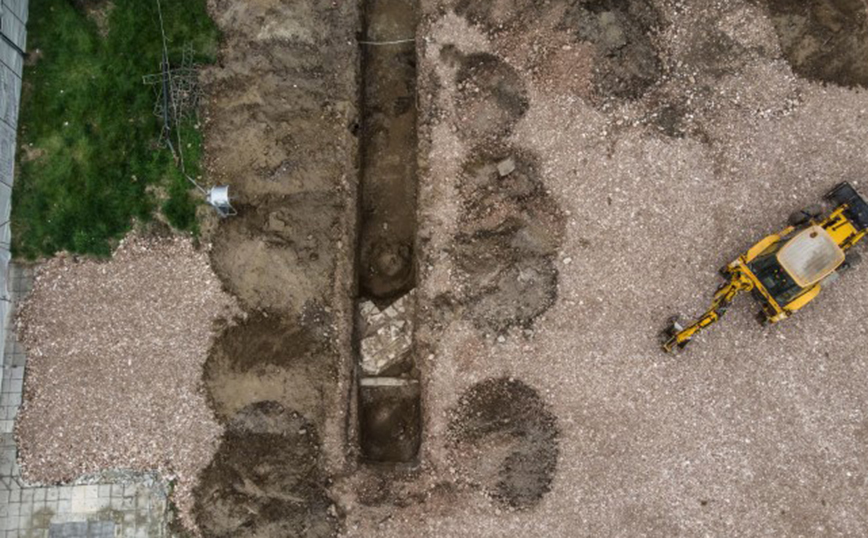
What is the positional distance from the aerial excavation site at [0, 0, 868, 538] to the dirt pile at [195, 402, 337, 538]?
6 centimetres

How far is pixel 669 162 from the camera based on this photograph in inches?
517

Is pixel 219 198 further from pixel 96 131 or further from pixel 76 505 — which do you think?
pixel 76 505

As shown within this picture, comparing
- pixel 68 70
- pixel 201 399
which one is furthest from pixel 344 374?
pixel 68 70

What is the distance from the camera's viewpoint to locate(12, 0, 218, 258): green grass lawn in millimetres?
13273

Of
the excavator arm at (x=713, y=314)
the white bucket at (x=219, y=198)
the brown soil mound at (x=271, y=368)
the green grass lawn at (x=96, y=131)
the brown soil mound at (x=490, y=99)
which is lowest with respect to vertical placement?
the excavator arm at (x=713, y=314)

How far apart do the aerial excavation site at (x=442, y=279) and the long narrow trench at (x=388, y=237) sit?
0.33 ft

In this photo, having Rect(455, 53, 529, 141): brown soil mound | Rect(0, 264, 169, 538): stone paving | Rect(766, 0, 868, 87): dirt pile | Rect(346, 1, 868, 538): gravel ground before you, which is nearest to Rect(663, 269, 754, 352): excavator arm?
Rect(346, 1, 868, 538): gravel ground

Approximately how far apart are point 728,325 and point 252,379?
32.9ft

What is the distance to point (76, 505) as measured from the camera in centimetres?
1297

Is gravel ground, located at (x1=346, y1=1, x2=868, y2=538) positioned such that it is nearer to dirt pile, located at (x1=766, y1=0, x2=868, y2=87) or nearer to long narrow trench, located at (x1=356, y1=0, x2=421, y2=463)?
dirt pile, located at (x1=766, y1=0, x2=868, y2=87)

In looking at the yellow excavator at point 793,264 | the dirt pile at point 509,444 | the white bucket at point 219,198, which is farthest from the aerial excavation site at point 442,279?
the white bucket at point 219,198

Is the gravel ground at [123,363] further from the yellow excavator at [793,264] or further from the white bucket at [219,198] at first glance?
the yellow excavator at [793,264]

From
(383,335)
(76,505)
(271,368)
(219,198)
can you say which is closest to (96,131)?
(219,198)

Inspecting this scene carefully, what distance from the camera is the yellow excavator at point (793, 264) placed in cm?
1160
